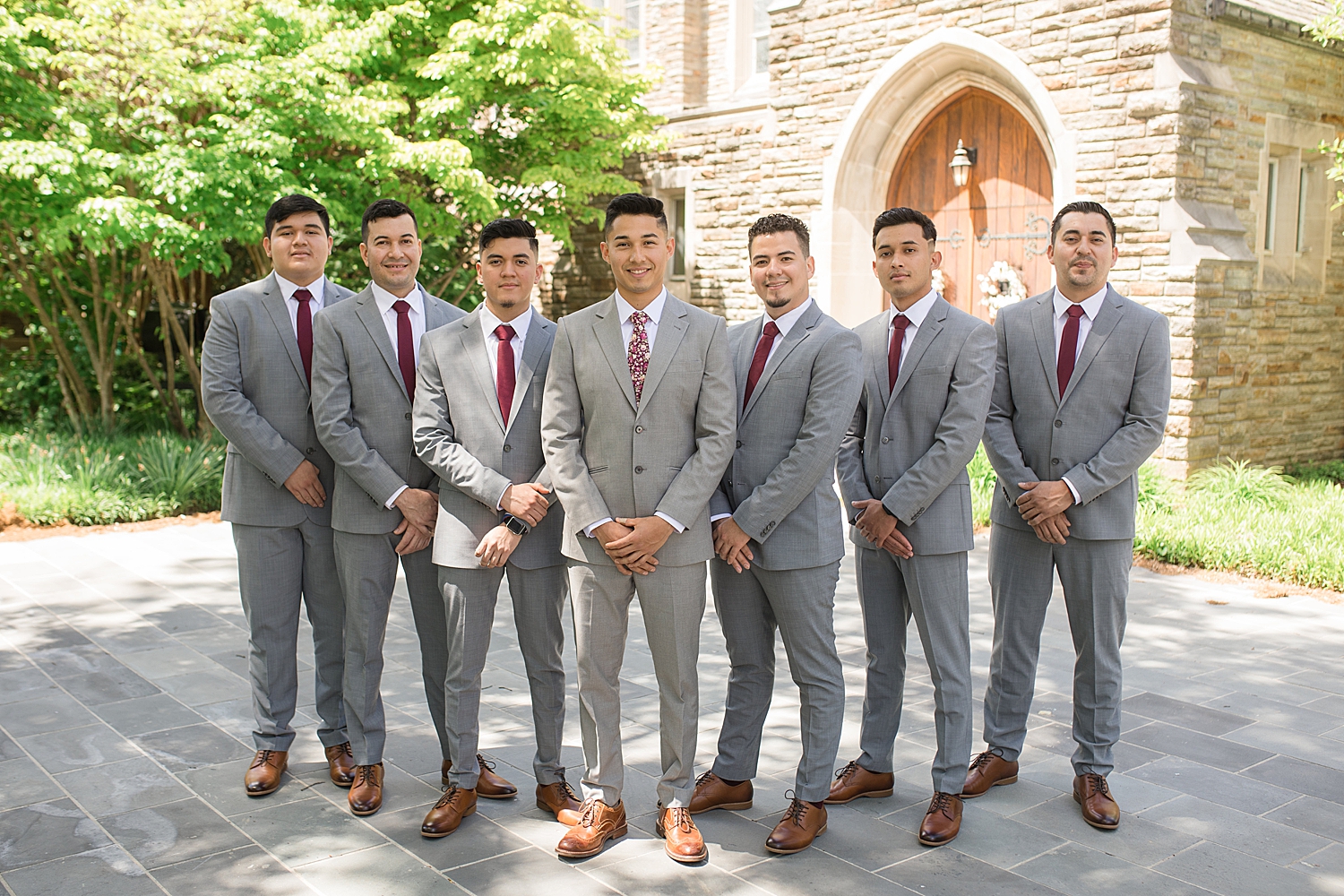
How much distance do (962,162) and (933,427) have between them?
26.3ft

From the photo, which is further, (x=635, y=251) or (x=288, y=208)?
(x=288, y=208)

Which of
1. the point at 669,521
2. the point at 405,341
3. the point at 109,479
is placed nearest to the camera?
the point at 669,521

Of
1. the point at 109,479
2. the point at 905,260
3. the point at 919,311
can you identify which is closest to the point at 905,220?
the point at 905,260

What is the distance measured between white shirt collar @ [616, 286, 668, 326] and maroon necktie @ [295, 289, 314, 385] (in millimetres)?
1293

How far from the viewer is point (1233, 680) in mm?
5531

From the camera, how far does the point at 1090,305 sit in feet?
13.4

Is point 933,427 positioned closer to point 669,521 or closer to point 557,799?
point 669,521

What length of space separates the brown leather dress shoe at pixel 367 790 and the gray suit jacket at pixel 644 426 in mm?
1145

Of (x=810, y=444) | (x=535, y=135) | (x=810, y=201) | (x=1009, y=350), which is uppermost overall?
(x=535, y=135)

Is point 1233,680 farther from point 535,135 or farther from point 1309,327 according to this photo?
point 535,135

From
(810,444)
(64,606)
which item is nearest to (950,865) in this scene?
(810,444)

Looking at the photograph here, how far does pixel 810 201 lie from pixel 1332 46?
5056mm

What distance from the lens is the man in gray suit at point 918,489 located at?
382 cm

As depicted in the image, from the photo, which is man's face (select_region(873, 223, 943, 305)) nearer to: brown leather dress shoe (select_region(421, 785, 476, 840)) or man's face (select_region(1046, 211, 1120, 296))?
Result: man's face (select_region(1046, 211, 1120, 296))
